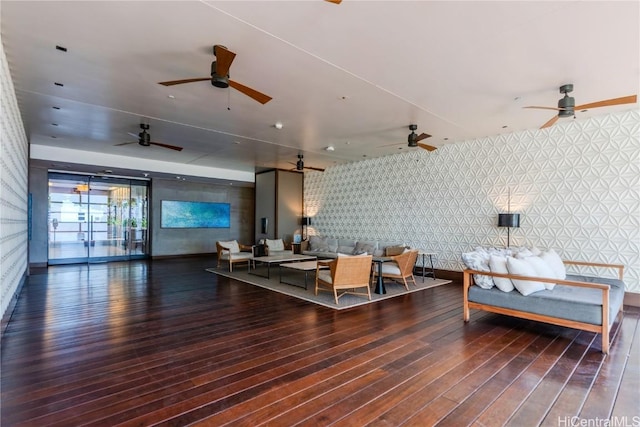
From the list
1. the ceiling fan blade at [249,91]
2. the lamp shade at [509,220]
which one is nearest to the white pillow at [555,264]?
the lamp shade at [509,220]

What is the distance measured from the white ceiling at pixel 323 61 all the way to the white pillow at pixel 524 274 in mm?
2434

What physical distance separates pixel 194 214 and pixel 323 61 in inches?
361

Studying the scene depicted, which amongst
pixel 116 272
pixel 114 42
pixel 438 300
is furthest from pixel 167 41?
pixel 116 272

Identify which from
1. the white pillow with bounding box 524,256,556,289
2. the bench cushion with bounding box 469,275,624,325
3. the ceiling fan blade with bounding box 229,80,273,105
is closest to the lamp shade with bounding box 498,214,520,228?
the bench cushion with bounding box 469,275,624,325

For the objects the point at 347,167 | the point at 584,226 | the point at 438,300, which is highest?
the point at 347,167

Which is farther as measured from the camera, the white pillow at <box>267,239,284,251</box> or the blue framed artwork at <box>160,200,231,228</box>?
the blue framed artwork at <box>160,200,231,228</box>

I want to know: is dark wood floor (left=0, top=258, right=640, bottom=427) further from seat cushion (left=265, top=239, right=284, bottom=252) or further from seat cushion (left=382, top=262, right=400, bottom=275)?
seat cushion (left=265, top=239, right=284, bottom=252)

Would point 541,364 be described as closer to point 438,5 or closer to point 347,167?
point 438,5

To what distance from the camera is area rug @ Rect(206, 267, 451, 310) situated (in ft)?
17.3

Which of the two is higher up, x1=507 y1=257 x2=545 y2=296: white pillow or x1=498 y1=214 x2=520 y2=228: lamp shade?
x1=498 y1=214 x2=520 y2=228: lamp shade

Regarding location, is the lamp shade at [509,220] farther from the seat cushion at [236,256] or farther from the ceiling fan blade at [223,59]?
the seat cushion at [236,256]

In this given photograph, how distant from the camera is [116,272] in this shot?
793 cm

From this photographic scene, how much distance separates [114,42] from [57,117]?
374cm

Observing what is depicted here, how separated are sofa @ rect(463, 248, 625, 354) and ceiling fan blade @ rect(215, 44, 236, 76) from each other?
3.79 m
